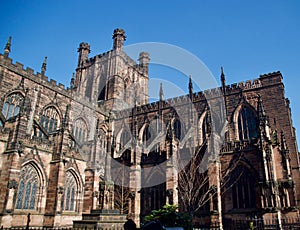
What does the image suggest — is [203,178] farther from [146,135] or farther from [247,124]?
[146,135]

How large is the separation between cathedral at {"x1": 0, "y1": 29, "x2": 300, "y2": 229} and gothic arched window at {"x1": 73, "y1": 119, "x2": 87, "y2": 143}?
150 mm

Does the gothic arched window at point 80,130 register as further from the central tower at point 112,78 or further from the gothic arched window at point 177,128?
the gothic arched window at point 177,128

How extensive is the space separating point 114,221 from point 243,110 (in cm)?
1935

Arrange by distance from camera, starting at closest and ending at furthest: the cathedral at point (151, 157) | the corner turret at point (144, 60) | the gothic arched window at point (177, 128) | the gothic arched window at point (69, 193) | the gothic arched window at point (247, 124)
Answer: the cathedral at point (151, 157)
the gothic arched window at point (69, 193)
the gothic arched window at point (247, 124)
the gothic arched window at point (177, 128)
the corner turret at point (144, 60)

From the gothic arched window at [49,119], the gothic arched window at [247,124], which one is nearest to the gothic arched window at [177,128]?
the gothic arched window at [247,124]

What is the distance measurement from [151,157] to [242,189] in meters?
9.02

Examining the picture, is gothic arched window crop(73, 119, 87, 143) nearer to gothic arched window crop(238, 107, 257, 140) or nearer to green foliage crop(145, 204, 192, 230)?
gothic arched window crop(238, 107, 257, 140)

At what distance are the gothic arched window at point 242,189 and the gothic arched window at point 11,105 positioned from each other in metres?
20.0

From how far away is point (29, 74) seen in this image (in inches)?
1013

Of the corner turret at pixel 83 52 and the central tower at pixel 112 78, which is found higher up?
the corner turret at pixel 83 52

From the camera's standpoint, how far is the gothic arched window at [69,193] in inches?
873

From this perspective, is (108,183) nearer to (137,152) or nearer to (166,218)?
(166,218)

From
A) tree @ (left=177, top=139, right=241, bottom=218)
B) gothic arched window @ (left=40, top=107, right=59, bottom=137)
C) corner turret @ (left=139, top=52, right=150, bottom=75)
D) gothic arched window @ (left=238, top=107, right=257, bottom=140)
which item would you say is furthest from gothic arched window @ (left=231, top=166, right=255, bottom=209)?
corner turret @ (left=139, top=52, right=150, bottom=75)

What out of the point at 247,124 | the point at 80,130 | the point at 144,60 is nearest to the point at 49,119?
the point at 80,130
